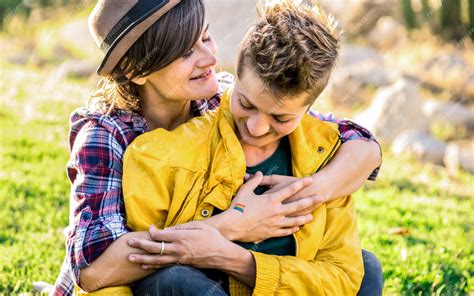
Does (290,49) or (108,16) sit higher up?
(108,16)

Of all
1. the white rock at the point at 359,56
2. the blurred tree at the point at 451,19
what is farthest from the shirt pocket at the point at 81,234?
the blurred tree at the point at 451,19

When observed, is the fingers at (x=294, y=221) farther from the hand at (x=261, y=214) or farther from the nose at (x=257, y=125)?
the nose at (x=257, y=125)

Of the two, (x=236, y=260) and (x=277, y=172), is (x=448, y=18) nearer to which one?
(x=277, y=172)

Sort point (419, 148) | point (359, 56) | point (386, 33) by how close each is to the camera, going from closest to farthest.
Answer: point (419, 148) < point (359, 56) < point (386, 33)

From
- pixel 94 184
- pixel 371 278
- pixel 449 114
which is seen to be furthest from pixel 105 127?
pixel 449 114

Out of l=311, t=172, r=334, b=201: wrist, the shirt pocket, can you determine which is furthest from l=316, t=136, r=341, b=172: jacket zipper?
the shirt pocket

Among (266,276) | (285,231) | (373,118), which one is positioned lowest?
(373,118)

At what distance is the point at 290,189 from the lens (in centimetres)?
303

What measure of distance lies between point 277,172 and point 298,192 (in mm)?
154

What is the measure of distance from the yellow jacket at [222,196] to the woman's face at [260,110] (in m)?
0.10

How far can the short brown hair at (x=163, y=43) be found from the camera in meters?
3.16

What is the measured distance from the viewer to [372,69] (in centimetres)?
1126

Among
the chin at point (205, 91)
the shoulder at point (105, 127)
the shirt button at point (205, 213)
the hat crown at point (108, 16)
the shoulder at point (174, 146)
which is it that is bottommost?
the shirt button at point (205, 213)

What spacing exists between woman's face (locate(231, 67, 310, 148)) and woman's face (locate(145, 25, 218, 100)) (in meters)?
0.32
